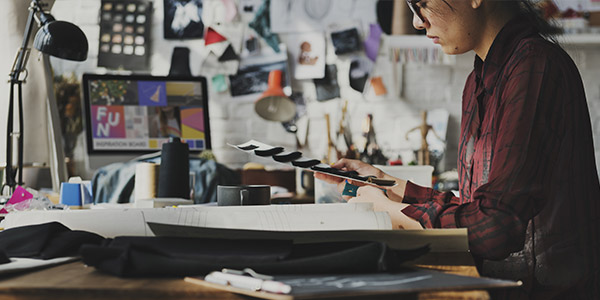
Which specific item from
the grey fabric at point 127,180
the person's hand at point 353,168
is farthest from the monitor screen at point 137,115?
the person's hand at point 353,168

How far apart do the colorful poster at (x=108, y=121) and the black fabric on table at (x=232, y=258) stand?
2297 millimetres

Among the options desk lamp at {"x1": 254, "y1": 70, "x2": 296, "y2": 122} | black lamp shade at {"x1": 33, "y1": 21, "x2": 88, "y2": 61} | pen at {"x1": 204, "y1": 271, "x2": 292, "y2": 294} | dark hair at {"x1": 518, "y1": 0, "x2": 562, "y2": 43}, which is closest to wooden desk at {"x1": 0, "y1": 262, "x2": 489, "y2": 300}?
pen at {"x1": 204, "y1": 271, "x2": 292, "y2": 294}

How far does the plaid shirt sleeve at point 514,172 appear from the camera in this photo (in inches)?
37.0

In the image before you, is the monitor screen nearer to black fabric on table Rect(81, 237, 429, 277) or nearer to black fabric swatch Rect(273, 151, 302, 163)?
black fabric swatch Rect(273, 151, 302, 163)

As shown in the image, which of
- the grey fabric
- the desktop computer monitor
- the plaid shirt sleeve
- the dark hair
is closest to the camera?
the plaid shirt sleeve

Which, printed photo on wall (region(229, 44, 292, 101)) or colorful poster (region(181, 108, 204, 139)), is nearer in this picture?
colorful poster (region(181, 108, 204, 139))

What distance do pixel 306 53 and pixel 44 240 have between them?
3.26 metres

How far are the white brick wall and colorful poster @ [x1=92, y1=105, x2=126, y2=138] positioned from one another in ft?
3.34

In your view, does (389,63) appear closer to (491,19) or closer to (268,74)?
(268,74)

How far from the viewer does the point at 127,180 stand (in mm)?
2730

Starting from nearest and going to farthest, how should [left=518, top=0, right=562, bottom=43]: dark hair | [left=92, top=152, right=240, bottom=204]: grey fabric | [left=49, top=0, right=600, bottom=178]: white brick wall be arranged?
[left=518, top=0, right=562, bottom=43]: dark hair → [left=92, top=152, right=240, bottom=204]: grey fabric → [left=49, top=0, right=600, bottom=178]: white brick wall

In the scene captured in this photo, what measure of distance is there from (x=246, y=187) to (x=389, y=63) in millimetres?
2796

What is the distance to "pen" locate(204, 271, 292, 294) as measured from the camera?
62 cm

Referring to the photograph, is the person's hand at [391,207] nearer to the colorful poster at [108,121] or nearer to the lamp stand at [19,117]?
the lamp stand at [19,117]
